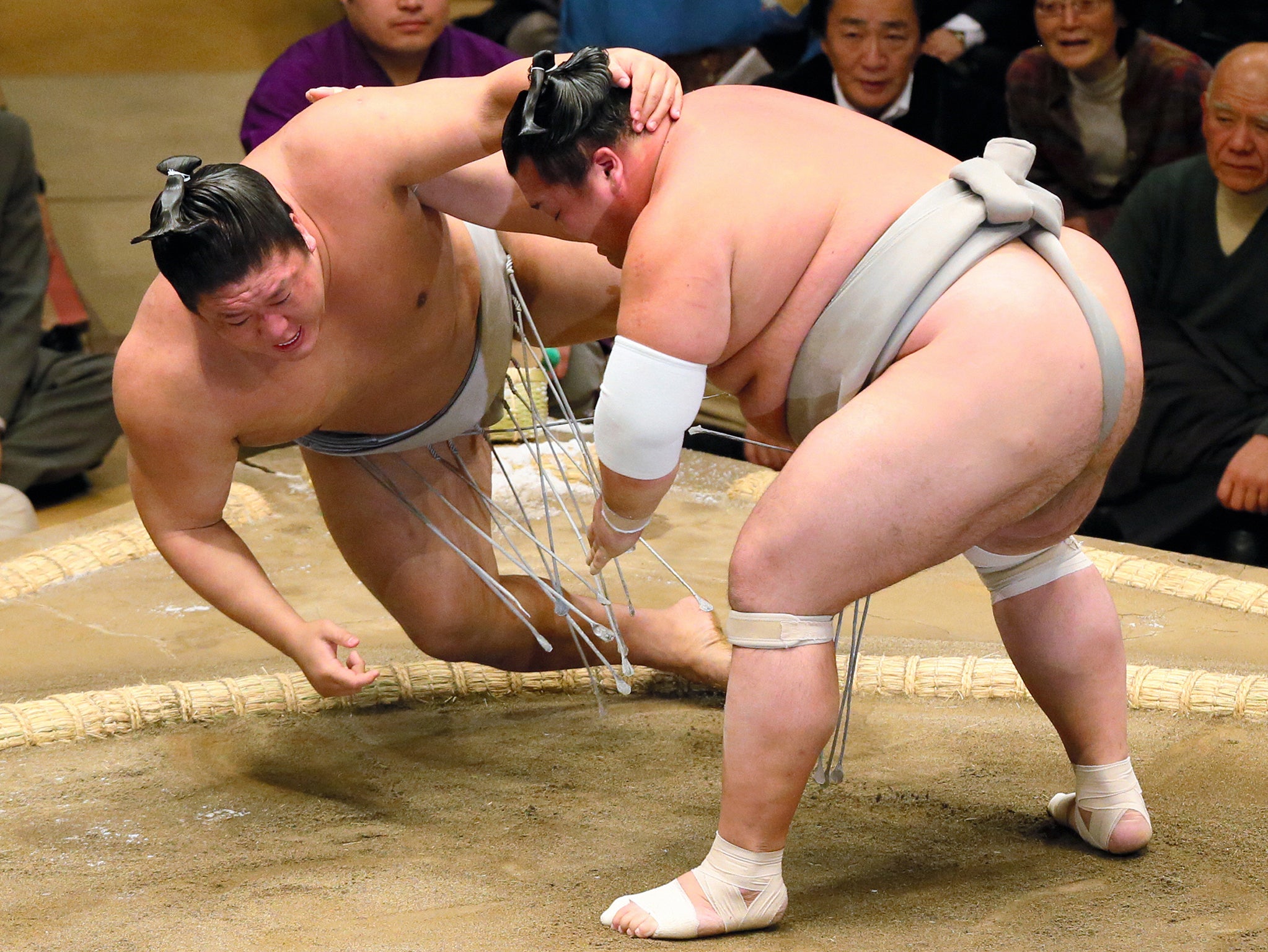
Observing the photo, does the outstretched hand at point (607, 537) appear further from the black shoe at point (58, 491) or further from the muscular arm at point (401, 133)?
the black shoe at point (58, 491)

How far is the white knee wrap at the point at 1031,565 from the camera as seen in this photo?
1.62 metres

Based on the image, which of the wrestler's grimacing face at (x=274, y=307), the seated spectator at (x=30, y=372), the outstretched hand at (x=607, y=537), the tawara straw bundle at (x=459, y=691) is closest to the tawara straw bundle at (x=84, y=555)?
the tawara straw bundle at (x=459, y=691)

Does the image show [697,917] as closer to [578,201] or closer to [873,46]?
[578,201]

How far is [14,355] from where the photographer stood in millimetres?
3740

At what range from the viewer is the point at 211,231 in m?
1.51

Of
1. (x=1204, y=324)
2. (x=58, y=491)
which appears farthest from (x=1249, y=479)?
(x=58, y=491)

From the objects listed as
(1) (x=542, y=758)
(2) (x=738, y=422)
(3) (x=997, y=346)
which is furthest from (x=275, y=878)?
(2) (x=738, y=422)

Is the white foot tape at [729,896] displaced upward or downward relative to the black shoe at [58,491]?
upward

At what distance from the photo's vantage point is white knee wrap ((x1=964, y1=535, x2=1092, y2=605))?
162cm

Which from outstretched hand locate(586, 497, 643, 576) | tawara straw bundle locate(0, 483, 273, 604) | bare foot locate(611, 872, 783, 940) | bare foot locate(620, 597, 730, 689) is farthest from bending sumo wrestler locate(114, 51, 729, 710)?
tawara straw bundle locate(0, 483, 273, 604)

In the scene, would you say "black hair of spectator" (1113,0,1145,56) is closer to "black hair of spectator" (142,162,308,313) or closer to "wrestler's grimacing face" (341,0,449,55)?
"wrestler's grimacing face" (341,0,449,55)

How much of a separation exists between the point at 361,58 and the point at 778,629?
8.32ft

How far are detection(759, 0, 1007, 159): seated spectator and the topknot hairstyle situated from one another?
2.14 m

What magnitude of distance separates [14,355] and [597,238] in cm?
277
